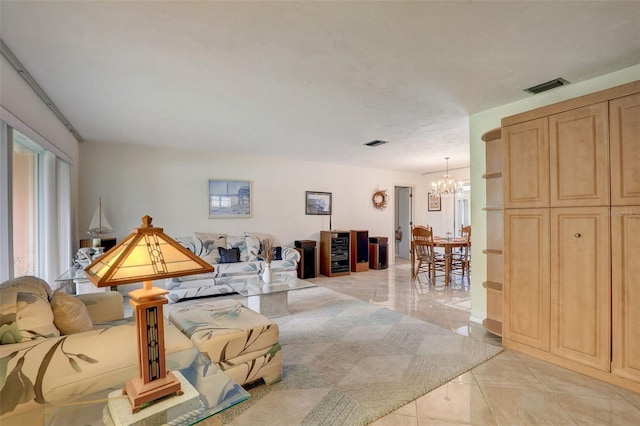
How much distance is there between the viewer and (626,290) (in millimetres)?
2082

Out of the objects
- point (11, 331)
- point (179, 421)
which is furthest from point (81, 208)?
point (179, 421)

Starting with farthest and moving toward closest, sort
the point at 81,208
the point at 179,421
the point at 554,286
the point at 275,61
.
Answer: the point at 81,208, the point at 554,286, the point at 275,61, the point at 179,421

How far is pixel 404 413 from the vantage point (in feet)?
6.10

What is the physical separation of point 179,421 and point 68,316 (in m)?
1.11

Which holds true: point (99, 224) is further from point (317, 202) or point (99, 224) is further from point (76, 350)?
point (317, 202)

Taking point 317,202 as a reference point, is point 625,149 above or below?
above

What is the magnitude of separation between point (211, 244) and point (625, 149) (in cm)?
501

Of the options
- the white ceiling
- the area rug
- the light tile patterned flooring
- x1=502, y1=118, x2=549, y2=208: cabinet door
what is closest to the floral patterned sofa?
the light tile patterned flooring

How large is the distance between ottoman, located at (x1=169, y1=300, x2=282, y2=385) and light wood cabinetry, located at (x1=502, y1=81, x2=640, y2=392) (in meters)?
2.17

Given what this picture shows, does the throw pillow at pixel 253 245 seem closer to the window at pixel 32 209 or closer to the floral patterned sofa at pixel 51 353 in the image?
the window at pixel 32 209

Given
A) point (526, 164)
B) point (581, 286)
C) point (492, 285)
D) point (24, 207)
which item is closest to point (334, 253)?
point (492, 285)

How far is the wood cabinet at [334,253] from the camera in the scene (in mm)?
6160

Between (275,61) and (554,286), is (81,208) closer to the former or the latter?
(275,61)

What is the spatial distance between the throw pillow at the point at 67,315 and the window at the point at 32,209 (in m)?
0.73
